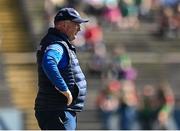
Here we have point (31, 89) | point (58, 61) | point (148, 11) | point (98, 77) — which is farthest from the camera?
point (148, 11)

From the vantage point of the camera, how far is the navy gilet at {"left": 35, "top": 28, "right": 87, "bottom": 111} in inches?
281

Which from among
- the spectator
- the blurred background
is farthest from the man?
the spectator

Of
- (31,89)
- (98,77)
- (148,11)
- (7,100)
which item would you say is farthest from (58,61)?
(148,11)

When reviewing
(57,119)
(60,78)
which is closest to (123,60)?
(57,119)

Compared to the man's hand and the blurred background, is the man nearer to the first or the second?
the man's hand

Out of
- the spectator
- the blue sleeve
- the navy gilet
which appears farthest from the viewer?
the spectator

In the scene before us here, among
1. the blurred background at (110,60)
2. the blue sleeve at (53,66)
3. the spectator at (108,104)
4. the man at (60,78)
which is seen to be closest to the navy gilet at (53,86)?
the man at (60,78)

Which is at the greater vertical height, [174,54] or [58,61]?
[58,61]

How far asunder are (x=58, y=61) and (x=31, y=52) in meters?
8.34

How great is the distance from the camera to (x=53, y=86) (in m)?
7.11

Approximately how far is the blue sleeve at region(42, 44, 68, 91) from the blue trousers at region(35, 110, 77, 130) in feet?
1.12

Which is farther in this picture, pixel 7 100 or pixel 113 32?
pixel 113 32

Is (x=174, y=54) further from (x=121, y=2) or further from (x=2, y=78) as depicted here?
(x=2, y=78)

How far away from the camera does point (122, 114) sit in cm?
1352
